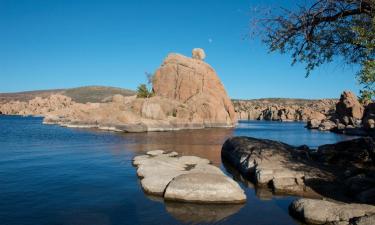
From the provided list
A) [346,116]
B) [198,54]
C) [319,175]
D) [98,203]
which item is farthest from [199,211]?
[346,116]

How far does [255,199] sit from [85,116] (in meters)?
90.9

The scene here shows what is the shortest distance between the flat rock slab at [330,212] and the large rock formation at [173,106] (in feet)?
207

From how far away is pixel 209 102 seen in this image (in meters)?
112

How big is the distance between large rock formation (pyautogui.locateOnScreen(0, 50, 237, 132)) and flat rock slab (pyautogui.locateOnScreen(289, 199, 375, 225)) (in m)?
63.1

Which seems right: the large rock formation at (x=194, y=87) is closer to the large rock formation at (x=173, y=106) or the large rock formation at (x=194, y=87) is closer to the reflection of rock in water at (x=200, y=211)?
the large rock formation at (x=173, y=106)

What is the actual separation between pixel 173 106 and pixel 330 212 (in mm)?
91023

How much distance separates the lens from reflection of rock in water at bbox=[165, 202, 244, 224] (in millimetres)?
15264

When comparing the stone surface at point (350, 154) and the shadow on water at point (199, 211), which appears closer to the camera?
the shadow on water at point (199, 211)

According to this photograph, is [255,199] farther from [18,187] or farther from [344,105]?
[344,105]

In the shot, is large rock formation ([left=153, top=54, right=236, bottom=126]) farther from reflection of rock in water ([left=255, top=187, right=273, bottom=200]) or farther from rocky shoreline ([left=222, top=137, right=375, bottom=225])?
reflection of rock in water ([left=255, top=187, right=273, bottom=200])

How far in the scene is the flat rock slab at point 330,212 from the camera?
14078 millimetres

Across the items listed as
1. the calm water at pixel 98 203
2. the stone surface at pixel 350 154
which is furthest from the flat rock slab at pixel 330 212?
the stone surface at pixel 350 154

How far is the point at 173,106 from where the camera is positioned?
344 ft

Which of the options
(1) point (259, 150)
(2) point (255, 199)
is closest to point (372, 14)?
(2) point (255, 199)
